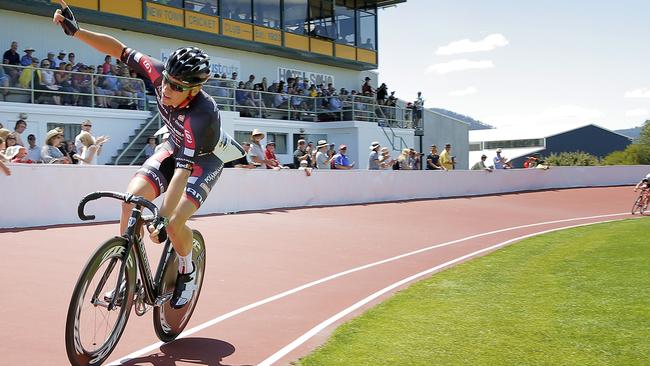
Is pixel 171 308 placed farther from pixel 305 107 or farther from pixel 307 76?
pixel 307 76

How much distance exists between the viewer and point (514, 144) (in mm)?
74500

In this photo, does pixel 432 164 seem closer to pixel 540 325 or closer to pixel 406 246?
pixel 406 246

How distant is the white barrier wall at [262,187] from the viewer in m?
12.3

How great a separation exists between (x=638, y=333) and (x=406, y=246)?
288 inches

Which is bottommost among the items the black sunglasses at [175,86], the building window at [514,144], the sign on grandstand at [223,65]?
the black sunglasses at [175,86]

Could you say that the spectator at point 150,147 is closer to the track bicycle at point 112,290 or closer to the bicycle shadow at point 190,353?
the bicycle shadow at point 190,353

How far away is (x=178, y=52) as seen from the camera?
16.6 ft

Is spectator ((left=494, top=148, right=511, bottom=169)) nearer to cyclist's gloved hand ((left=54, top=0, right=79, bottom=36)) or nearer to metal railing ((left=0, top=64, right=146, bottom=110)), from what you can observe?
metal railing ((left=0, top=64, right=146, bottom=110))

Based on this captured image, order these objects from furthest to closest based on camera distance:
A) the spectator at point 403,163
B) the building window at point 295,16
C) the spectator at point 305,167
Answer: the building window at point 295,16 < the spectator at point 403,163 < the spectator at point 305,167

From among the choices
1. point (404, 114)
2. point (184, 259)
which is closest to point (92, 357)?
point (184, 259)

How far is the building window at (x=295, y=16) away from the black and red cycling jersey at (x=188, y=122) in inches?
1127

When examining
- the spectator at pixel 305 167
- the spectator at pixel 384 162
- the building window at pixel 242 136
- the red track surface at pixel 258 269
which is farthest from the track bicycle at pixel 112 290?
the building window at pixel 242 136

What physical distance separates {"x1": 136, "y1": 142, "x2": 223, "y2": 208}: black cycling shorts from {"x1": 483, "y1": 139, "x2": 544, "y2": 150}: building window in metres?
69.7

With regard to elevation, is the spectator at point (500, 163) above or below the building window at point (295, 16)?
below
